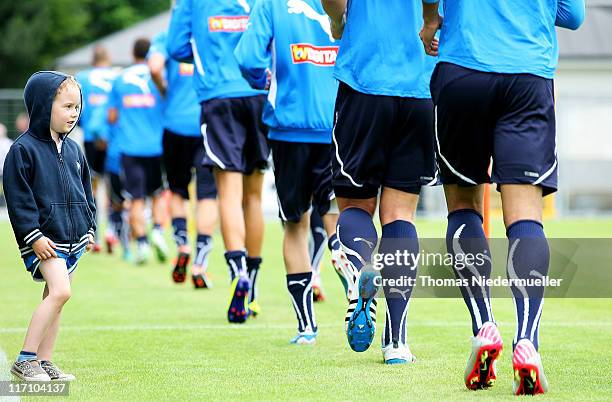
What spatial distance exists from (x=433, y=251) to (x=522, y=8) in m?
3.57

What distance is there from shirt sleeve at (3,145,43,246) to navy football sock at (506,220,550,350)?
6.57ft

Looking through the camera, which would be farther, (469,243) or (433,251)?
(433,251)

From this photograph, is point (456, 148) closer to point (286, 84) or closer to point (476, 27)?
point (476, 27)

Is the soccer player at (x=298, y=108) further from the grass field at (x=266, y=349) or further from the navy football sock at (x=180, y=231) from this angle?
the navy football sock at (x=180, y=231)

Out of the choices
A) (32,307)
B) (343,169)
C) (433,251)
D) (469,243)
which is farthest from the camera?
(32,307)

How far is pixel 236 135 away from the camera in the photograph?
859 cm

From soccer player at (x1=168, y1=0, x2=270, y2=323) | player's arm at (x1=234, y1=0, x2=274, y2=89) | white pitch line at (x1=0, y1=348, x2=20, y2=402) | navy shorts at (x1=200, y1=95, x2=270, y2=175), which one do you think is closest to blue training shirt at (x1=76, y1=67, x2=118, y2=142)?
soccer player at (x1=168, y1=0, x2=270, y2=323)

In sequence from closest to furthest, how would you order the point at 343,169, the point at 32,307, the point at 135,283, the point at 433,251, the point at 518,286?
1. the point at 518,286
2. the point at 343,169
3. the point at 433,251
4. the point at 32,307
5. the point at 135,283

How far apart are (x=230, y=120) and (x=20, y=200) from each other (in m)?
3.31

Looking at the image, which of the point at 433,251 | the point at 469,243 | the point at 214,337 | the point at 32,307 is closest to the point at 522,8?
the point at 469,243

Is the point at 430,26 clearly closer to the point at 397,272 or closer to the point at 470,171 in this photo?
the point at 470,171

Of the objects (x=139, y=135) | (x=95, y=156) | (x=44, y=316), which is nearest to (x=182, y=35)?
(x=44, y=316)

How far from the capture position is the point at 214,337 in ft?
23.7

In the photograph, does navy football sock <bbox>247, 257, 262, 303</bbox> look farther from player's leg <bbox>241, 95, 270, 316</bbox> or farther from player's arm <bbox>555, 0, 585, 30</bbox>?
player's arm <bbox>555, 0, 585, 30</bbox>
